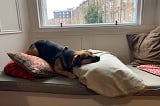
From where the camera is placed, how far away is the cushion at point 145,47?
177 centimetres

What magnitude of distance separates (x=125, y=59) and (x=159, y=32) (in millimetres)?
574

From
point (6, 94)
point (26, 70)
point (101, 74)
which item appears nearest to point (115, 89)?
point (101, 74)

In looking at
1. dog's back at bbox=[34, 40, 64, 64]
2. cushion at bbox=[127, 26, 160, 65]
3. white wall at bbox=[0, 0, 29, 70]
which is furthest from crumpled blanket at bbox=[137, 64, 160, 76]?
white wall at bbox=[0, 0, 29, 70]

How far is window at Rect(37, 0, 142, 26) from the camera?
7.22 feet

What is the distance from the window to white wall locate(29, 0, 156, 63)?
0.32ft

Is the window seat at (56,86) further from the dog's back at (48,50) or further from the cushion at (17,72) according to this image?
the dog's back at (48,50)

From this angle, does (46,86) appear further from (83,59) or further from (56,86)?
(83,59)

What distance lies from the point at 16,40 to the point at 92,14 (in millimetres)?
1013

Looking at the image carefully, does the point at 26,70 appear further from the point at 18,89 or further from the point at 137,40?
the point at 137,40

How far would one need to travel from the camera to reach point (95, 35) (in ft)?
7.26

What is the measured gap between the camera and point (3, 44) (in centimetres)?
176

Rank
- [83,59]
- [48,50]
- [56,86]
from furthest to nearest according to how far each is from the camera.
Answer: [48,50], [83,59], [56,86]

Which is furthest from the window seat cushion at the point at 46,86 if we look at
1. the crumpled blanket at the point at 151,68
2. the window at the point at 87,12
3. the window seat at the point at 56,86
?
the window at the point at 87,12

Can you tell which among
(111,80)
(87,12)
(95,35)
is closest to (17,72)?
(111,80)
